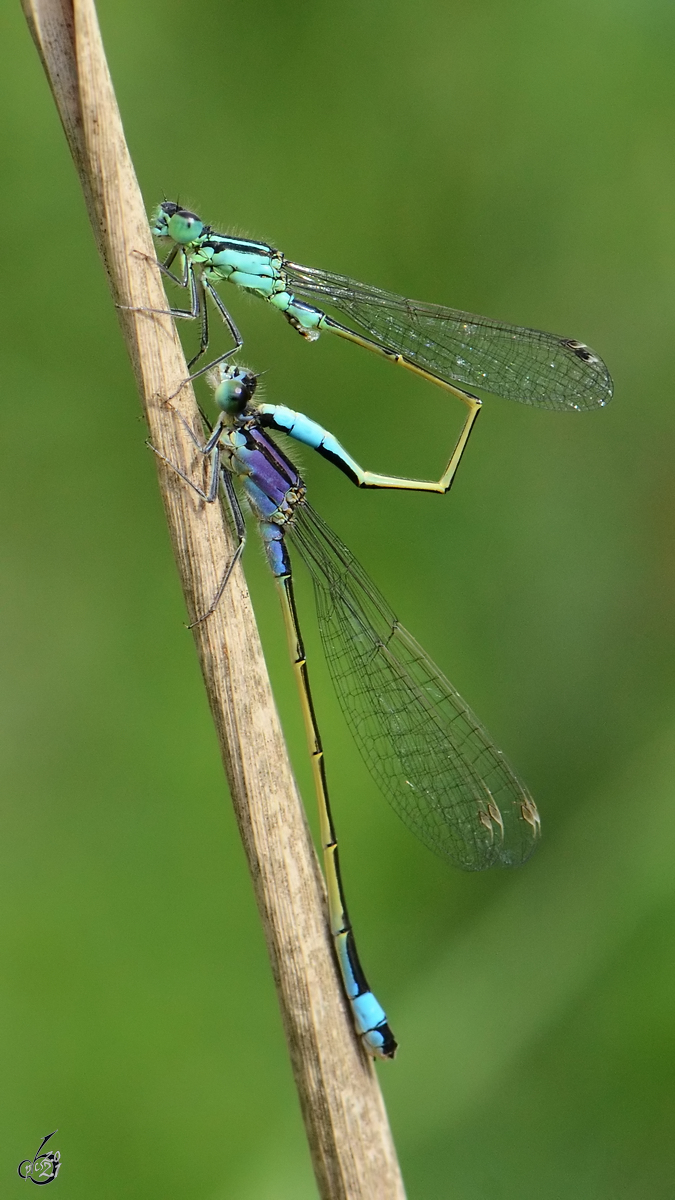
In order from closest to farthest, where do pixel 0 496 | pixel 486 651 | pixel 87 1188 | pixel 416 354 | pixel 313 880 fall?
pixel 313 880
pixel 87 1188
pixel 416 354
pixel 0 496
pixel 486 651

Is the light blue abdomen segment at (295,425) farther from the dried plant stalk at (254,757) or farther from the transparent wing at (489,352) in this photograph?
the dried plant stalk at (254,757)

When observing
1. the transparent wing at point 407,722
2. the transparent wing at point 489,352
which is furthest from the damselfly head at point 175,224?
the transparent wing at point 407,722

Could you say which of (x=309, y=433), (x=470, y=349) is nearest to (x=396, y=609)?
(x=470, y=349)

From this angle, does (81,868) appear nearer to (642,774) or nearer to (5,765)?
(5,765)

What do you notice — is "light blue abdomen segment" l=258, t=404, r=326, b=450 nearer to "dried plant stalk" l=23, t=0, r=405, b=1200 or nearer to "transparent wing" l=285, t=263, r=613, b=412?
"transparent wing" l=285, t=263, r=613, b=412

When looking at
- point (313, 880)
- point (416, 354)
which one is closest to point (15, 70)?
point (416, 354)
